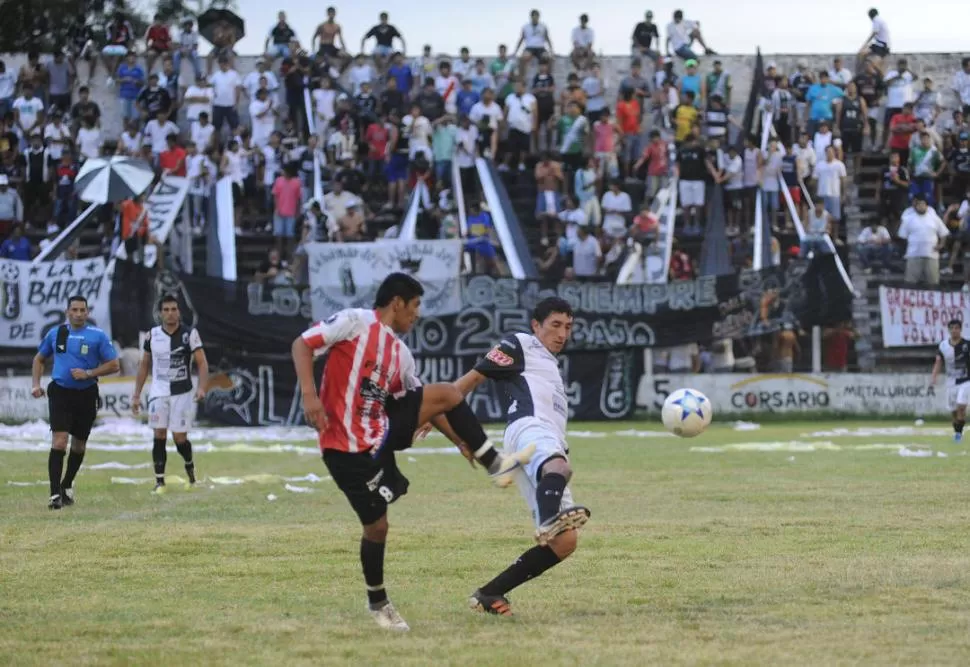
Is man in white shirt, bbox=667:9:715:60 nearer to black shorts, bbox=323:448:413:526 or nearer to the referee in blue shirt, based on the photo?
the referee in blue shirt

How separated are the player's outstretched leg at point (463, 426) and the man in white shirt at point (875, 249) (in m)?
25.6

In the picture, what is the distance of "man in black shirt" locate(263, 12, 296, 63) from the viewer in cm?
3728

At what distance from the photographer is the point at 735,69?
4016 cm

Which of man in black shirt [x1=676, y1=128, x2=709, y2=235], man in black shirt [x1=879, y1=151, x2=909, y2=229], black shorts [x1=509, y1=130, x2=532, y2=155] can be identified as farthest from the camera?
black shorts [x1=509, y1=130, x2=532, y2=155]


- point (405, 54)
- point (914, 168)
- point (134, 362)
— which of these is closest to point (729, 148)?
point (914, 168)

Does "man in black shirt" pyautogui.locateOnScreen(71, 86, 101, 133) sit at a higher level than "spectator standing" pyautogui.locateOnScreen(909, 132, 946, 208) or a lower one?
higher

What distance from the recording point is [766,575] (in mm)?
10906

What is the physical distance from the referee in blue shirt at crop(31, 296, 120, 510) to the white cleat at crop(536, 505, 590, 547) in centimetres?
836

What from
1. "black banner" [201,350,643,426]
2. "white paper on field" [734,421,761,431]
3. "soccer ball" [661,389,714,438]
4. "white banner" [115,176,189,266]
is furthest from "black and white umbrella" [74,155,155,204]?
"soccer ball" [661,389,714,438]

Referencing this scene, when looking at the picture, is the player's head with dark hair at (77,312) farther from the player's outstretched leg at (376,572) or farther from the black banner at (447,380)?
the black banner at (447,380)

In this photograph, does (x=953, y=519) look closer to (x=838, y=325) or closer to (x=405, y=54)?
(x=838, y=325)

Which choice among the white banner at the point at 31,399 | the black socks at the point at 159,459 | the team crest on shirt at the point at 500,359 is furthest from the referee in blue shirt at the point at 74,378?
the white banner at the point at 31,399

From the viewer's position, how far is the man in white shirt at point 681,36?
124ft

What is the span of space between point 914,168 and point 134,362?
661 inches
